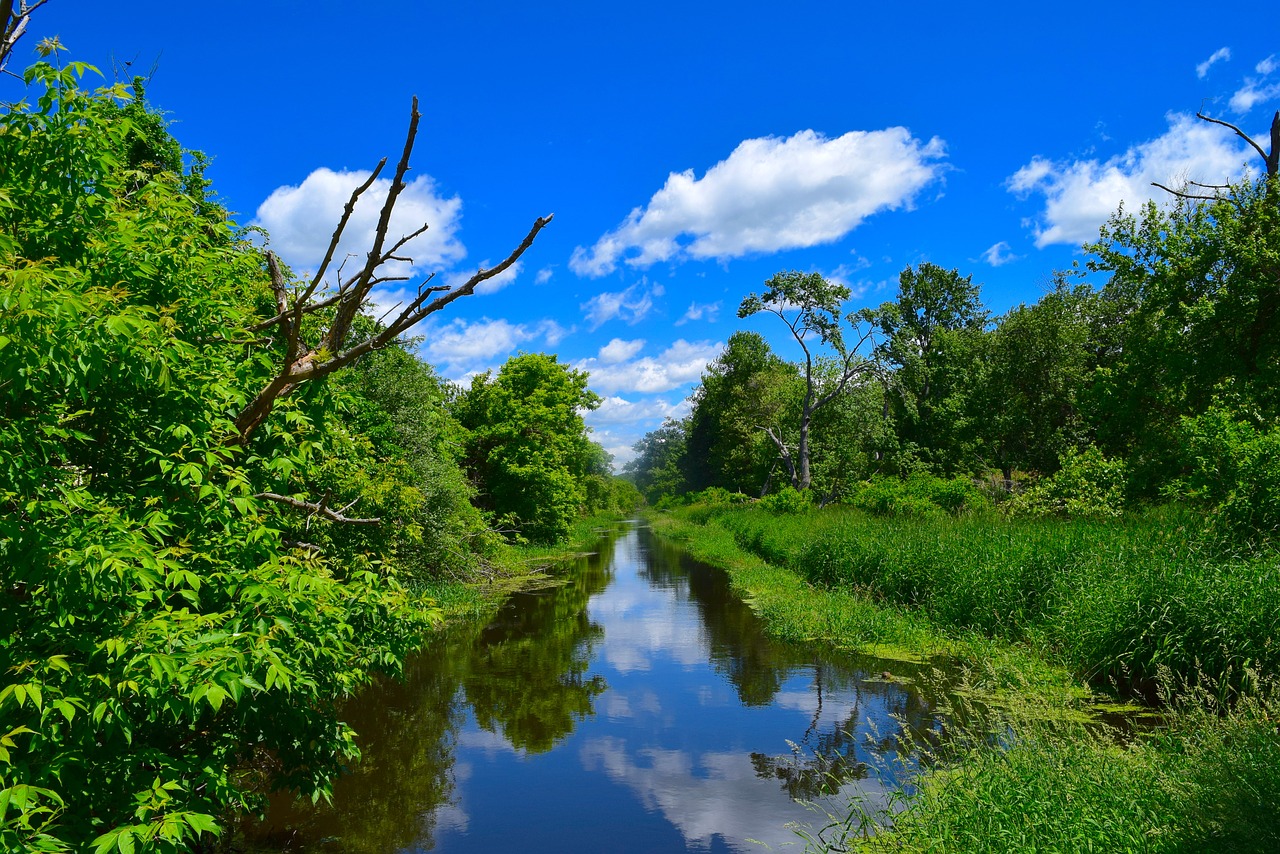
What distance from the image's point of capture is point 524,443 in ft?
110

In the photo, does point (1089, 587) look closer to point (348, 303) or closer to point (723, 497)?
point (348, 303)

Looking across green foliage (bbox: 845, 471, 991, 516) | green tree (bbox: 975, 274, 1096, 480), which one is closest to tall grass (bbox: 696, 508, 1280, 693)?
green foliage (bbox: 845, 471, 991, 516)

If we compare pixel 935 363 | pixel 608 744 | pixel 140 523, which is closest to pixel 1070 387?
pixel 935 363

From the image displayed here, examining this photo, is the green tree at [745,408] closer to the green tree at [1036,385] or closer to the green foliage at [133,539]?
the green tree at [1036,385]

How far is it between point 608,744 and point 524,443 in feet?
77.5

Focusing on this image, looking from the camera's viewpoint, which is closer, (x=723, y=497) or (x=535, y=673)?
(x=535, y=673)

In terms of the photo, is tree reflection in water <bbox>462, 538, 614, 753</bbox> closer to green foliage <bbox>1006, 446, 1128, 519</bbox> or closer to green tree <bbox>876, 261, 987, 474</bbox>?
green foliage <bbox>1006, 446, 1128, 519</bbox>

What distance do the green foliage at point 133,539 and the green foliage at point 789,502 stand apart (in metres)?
28.5

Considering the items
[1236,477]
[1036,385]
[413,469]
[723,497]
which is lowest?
[723,497]

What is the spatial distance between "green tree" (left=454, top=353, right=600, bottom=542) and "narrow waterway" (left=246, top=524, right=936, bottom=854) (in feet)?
52.0

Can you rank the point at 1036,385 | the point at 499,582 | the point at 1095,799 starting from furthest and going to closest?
the point at 1036,385
the point at 499,582
the point at 1095,799

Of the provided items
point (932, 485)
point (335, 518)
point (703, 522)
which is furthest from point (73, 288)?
point (703, 522)

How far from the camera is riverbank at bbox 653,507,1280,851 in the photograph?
565cm

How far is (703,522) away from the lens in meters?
49.1
